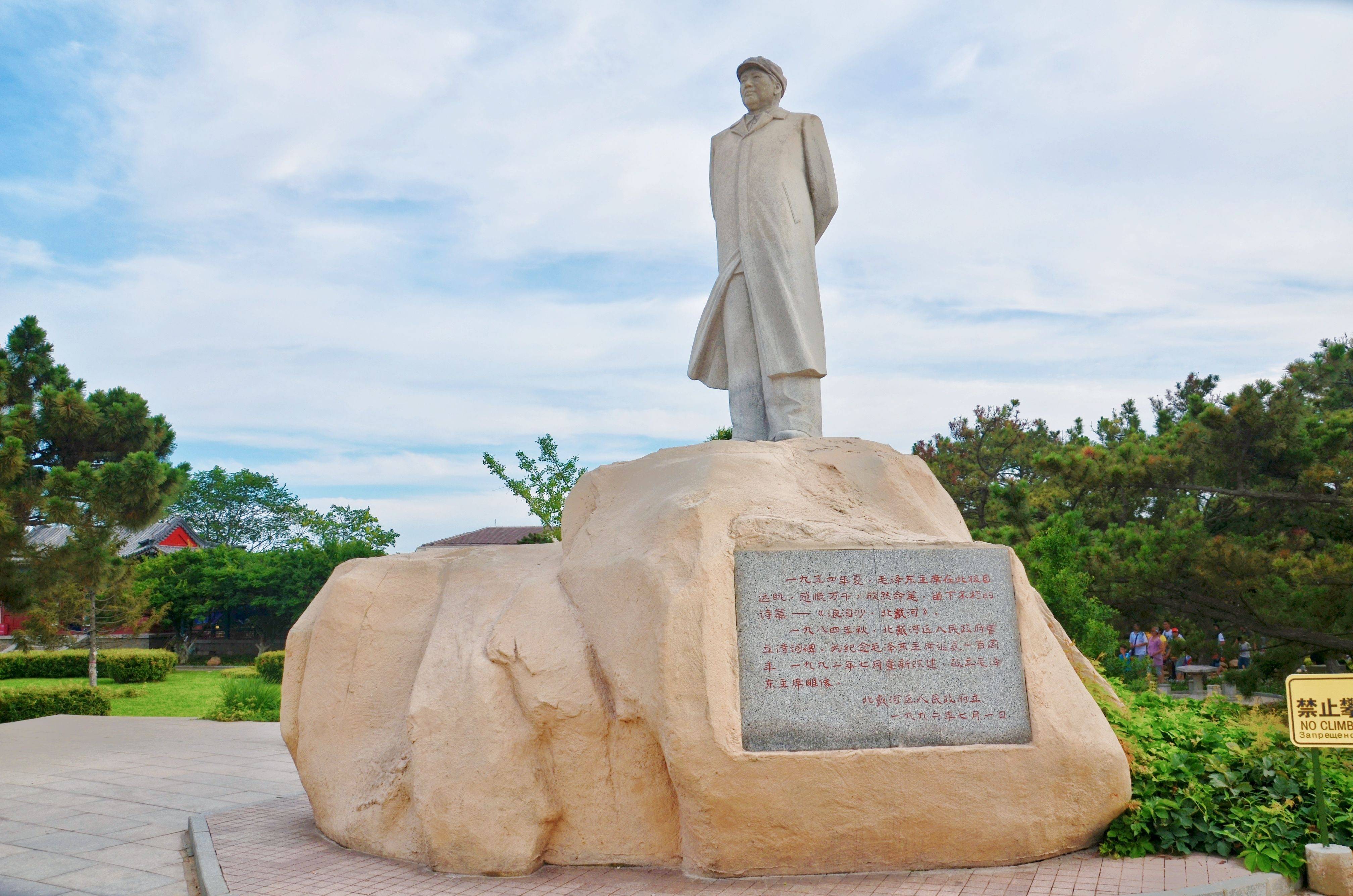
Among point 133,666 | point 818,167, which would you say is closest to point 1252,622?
point 818,167

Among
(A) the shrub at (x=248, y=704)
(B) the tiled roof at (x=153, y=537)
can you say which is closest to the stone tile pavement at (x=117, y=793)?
(A) the shrub at (x=248, y=704)

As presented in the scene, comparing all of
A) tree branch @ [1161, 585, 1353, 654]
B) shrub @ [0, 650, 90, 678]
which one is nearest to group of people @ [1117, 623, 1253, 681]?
tree branch @ [1161, 585, 1353, 654]

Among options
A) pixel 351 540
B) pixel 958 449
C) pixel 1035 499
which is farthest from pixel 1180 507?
pixel 351 540

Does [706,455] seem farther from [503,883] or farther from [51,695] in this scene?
[51,695]

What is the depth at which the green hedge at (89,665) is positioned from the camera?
17969mm

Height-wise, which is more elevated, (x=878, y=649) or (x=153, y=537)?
(x=153, y=537)

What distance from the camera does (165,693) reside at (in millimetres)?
16500

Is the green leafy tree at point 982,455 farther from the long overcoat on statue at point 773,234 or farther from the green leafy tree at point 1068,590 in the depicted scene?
the long overcoat on statue at point 773,234

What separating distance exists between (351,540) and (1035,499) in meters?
17.9

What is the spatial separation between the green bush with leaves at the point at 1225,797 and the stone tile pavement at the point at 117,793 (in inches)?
176

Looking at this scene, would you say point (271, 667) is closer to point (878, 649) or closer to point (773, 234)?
point (773, 234)

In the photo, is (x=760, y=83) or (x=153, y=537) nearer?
(x=760, y=83)

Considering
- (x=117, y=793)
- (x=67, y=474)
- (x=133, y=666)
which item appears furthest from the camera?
(x=133, y=666)

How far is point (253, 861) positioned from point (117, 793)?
9.24 ft
